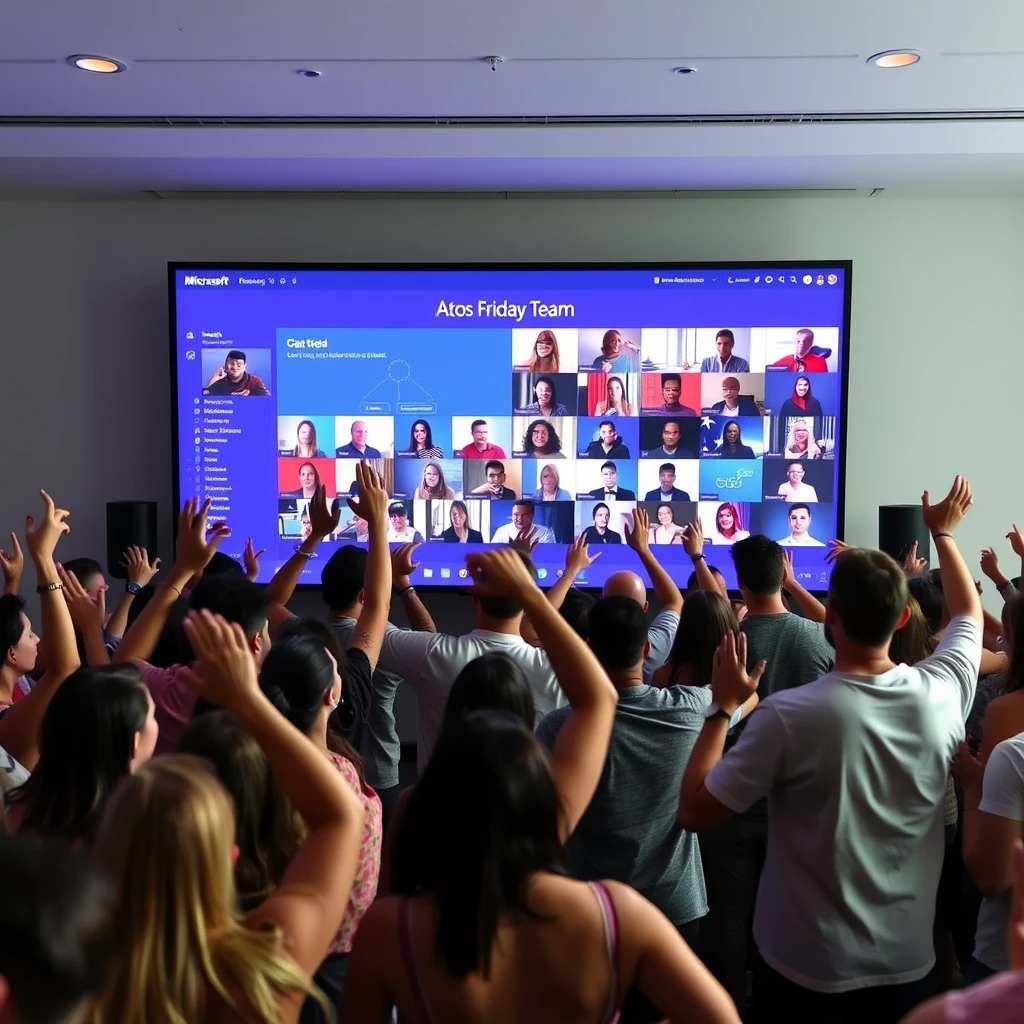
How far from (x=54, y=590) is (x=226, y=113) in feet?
9.92

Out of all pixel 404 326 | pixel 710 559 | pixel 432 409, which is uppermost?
pixel 404 326

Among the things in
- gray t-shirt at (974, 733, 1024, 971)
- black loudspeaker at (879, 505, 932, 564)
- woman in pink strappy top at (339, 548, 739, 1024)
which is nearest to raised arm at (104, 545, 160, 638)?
woman in pink strappy top at (339, 548, 739, 1024)

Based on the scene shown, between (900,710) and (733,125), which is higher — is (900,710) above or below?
below

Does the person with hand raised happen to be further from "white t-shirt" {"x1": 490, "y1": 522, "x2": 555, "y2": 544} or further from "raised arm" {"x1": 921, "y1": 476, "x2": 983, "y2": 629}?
"white t-shirt" {"x1": 490, "y1": 522, "x2": 555, "y2": 544}

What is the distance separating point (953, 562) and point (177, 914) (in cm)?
202

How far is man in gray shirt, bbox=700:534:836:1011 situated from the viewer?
127 inches

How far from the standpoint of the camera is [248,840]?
171 cm

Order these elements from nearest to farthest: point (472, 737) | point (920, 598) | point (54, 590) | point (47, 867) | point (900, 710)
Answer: point (47, 867) < point (472, 737) < point (900, 710) < point (54, 590) < point (920, 598)

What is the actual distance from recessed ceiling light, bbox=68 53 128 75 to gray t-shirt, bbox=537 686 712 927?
317cm

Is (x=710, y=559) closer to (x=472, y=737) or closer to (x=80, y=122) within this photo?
(x=80, y=122)

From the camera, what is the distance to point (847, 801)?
2094 millimetres

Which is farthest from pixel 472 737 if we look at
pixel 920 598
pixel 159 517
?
pixel 159 517

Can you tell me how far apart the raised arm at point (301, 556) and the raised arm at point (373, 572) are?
0.45 m

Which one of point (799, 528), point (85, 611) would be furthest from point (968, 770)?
point (799, 528)
